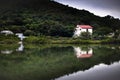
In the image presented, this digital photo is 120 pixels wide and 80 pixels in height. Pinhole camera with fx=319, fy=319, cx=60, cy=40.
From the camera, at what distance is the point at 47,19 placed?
28.0 meters

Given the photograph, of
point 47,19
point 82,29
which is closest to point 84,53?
point 82,29

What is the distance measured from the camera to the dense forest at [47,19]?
23758 mm

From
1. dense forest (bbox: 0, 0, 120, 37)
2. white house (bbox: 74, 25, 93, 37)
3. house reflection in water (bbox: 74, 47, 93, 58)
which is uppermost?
dense forest (bbox: 0, 0, 120, 37)

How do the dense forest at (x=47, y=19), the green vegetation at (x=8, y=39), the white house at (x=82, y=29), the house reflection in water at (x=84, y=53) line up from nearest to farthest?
1. the house reflection in water at (x=84, y=53)
2. the green vegetation at (x=8, y=39)
3. the dense forest at (x=47, y=19)
4. the white house at (x=82, y=29)

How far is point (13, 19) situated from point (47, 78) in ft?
72.9

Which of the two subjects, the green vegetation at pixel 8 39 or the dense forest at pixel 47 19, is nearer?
the green vegetation at pixel 8 39

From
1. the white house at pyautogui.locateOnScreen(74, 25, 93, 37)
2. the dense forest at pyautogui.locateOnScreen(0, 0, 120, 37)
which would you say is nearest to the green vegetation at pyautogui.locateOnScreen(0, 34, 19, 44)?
the dense forest at pyautogui.locateOnScreen(0, 0, 120, 37)

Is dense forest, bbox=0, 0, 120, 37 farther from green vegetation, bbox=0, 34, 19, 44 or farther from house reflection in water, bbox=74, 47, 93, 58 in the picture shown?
house reflection in water, bbox=74, 47, 93, 58

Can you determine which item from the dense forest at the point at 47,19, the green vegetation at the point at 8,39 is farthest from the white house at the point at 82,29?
the green vegetation at the point at 8,39

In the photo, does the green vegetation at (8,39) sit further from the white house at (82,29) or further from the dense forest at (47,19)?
the white house at (82,29)

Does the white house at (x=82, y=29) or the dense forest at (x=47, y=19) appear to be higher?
the dense forest at (x=47, y=19)

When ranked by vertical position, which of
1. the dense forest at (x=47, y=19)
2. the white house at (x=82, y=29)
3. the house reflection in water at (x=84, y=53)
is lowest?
the house reflection in water at (x=84, y=53)

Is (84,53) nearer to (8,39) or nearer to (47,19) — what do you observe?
(8,39)

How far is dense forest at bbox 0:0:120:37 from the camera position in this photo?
2376 cm
